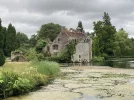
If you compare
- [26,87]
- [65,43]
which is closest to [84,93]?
[26,87]

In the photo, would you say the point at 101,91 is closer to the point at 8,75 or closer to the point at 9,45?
the point at 8,75

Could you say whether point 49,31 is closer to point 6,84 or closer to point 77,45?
point 77,45

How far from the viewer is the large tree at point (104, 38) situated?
284ft

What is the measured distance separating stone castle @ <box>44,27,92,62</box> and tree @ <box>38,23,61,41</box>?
2764cm

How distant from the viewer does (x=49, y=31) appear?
108062mm

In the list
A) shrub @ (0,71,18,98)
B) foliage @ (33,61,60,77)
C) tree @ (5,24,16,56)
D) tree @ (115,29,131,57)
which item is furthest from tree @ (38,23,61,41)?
shrub @ (0,71,18,98)

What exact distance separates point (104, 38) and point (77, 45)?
1968 centimetres

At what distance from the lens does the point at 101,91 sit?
1795cm

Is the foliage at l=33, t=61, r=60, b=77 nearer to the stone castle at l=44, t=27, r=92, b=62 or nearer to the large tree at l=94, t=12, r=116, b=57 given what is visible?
the stone castle at l=44, t=27, r=92, b=62

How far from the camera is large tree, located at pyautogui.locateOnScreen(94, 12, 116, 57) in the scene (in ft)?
284

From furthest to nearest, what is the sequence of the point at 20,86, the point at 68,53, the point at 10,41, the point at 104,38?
the point at 104,38, the point at 10,41, the point at 68,53, the point at 20,86

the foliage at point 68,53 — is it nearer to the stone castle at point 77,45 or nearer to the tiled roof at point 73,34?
the stone castle at point 77,45

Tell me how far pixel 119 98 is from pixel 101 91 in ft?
8.43

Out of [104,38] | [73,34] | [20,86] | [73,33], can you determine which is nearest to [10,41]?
[73,33]
